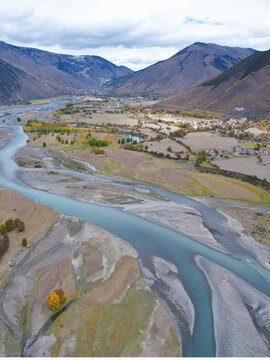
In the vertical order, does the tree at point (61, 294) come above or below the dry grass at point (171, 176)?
below

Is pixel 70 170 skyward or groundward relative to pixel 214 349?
skyward

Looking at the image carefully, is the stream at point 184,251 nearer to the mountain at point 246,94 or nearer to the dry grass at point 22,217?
the dry grass at point 22,217

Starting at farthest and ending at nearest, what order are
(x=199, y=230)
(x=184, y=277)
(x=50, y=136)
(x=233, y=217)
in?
(x=50, y=136) → (x=233, y=217) → (x=199, y=230) → (x=184, y=277)

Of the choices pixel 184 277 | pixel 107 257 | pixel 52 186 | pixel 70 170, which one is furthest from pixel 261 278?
pixel 70 170

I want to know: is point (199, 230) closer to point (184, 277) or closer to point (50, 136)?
point (184, 277)

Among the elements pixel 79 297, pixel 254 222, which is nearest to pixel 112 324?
pixel 79 297

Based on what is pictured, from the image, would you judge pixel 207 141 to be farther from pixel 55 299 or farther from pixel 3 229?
pixel 55 299

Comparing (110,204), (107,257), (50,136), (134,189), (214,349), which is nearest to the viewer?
(214,349)

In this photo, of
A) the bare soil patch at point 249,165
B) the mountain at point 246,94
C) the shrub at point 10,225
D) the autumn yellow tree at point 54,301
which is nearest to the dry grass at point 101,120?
the mountain at point 246,94

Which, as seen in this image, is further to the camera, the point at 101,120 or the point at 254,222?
the point at 101,120
